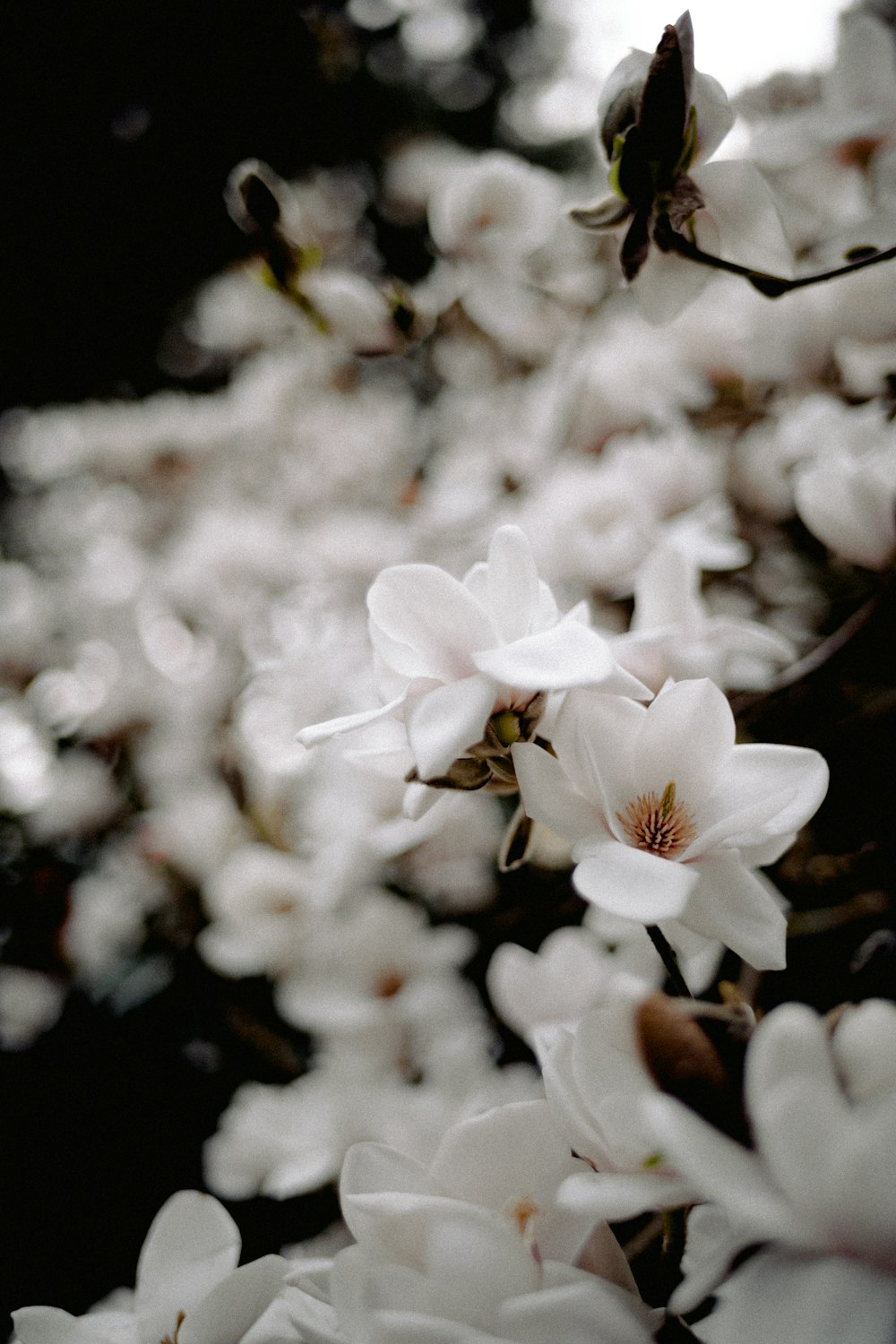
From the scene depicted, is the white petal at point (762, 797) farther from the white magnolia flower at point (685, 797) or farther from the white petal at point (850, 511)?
the white petal at point (850, 511)

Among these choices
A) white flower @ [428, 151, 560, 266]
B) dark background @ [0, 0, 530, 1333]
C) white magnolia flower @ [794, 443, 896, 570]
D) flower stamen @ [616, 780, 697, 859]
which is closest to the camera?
flower stamen @ [616, 780, 697, 859]

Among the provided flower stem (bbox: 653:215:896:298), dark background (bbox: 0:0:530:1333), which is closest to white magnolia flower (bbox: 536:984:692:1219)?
flower stem (bbox: 653:215:896:298)

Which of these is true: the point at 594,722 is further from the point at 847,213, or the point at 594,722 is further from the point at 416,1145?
the point at 847,213

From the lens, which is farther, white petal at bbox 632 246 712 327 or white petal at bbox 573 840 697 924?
white petal at bbox 632 246 712 327

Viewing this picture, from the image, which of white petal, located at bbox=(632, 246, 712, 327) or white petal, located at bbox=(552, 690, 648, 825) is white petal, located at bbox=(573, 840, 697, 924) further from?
white petal, located at bbox=(632, 246, 712, 327)

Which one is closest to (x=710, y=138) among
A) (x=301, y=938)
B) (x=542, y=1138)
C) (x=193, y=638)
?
(x=542, y=1138)

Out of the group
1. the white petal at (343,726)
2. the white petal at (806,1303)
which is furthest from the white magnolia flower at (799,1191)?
the white petal at (343,726)

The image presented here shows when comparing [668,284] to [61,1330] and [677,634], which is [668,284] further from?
[61,1330]
